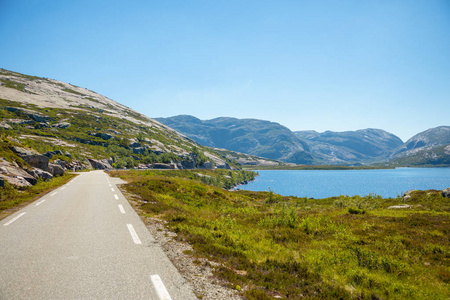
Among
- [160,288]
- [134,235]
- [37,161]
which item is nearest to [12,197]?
[134,235]

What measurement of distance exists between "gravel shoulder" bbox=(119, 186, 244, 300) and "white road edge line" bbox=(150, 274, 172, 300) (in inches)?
27.3

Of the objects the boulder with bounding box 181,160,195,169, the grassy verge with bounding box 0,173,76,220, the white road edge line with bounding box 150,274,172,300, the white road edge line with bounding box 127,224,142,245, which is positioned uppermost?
the white road edge line with bounding box 150,274,172,300

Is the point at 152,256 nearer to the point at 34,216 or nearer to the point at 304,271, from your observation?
the point at 304,271

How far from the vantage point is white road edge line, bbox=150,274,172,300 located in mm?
4951

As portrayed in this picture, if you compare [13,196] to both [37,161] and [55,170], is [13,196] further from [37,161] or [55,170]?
[55,170]

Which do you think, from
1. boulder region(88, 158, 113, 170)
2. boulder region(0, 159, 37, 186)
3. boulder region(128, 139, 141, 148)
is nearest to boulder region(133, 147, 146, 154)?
boulder region(128, 139, 141, 148)

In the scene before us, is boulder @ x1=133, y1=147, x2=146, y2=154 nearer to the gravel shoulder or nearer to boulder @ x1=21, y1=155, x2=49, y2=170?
boulder @ x1=21, y1=155, x2=49, y2=170

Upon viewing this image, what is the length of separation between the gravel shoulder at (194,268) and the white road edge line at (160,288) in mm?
694

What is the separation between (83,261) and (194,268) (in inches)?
135

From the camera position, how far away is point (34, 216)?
11969 millimetres

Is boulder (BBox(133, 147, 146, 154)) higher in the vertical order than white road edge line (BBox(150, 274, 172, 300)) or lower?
A: higher

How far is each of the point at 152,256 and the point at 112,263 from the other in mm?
1191

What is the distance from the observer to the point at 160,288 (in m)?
5.30

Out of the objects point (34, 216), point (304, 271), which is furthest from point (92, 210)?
point (304, 271)
